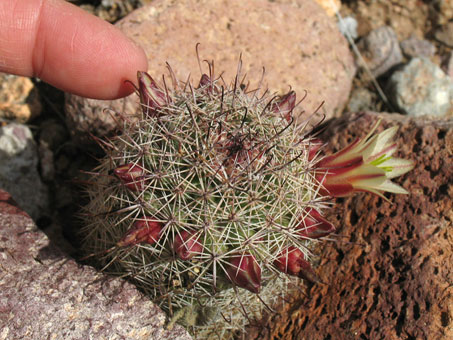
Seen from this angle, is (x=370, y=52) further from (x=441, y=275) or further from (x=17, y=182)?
(x=17, y=182)

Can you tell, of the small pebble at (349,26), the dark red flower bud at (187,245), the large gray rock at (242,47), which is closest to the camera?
the dark red flower bud at (187,245)

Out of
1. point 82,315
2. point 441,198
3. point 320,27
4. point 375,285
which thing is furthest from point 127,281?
point 320,27

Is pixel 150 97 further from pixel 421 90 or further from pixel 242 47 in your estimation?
pixel 421 90

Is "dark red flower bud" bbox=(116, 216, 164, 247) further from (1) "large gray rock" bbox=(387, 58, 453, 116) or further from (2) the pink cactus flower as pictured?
(1) "large gray rock" bbox=(387, 58, 453, 116)

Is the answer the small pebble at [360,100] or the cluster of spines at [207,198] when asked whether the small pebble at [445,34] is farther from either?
the cluster of spines at [207,198]

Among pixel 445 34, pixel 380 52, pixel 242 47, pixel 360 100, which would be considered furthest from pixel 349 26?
pixel 242 47

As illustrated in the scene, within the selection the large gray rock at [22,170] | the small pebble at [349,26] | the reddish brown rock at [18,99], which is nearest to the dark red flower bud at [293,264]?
the large gray rock at [22,170]

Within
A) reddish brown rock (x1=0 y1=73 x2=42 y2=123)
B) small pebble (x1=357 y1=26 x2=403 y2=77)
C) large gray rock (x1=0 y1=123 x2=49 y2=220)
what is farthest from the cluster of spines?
small pebble (x1=357 y1=26 x2=403 y2=77)
